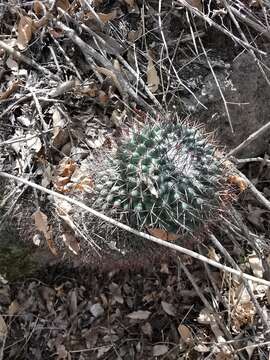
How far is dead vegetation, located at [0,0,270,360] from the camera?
2.29 meters

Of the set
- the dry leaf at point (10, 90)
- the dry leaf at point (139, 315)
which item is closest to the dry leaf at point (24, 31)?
the dry leaf at point (10, 90)

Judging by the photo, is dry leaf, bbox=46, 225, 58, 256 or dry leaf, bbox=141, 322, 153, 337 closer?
dry leaf, bbox=46, 225, 58, 256

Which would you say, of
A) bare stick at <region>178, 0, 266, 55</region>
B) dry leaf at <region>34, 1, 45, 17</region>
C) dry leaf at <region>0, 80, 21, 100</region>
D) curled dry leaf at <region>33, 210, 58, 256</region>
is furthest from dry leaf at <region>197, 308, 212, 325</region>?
dry leaf at <region>34, 1, 45, 17</region>

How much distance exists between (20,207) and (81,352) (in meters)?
0.80

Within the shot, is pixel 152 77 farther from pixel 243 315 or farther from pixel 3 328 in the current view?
pixel 3 328

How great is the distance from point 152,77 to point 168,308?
43.2 inches

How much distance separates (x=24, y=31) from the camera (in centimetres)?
233

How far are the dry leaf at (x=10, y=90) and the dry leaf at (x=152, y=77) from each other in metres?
0.57

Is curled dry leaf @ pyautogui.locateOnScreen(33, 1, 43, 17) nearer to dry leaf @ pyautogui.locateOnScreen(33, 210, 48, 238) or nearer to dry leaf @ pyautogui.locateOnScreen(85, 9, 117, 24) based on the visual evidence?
dry leaf @ pyautogui.locateOnScreen(85, 9, 117, 24)

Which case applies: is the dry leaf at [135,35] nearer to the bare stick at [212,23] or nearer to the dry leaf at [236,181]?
the bare stick at [212,23]

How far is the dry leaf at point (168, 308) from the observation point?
8.50 feet

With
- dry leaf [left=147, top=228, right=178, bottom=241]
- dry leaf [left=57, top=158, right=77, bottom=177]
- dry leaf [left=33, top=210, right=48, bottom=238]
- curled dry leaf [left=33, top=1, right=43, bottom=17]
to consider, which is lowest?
dry leaf [left=33, top=210, right=48, bottom=238]

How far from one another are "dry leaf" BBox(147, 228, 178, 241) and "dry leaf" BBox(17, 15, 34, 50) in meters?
1.04

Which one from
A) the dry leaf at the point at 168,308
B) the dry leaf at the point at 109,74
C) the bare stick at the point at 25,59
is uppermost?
the dry leaf at the point at 109,74
